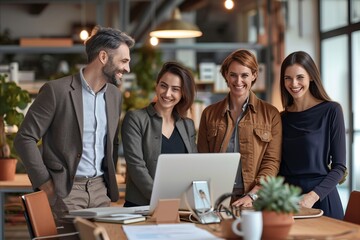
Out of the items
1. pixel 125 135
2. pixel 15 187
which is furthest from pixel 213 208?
pixel 15 187

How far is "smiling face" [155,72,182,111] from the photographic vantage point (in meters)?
4.38

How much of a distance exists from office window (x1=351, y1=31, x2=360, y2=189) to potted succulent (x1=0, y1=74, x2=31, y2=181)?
13.4 feet

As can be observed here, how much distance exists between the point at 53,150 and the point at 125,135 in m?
0.42

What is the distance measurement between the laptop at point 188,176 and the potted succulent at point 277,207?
2.08ft

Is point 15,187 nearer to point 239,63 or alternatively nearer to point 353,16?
point 239,63

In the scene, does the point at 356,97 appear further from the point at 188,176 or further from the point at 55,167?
the point at 188,176

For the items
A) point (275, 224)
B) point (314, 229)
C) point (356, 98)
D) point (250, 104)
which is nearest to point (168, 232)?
point (275, 224)

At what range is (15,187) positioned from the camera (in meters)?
6.21

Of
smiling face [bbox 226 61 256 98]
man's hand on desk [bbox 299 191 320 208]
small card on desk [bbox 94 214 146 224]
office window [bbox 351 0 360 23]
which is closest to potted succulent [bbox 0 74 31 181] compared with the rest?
smiling face [bbox 226 61 256 98]

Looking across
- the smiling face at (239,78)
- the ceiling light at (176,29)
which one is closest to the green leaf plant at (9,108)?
the ceiling light at (176,29)

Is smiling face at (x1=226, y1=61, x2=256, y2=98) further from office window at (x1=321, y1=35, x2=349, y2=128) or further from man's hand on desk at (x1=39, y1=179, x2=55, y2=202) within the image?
office window at (x1=321, y1=35, x2=349, y2=128)

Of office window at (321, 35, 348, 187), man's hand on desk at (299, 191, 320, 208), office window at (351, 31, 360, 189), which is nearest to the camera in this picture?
man's hand on desk at (299, 191, 320, 208)

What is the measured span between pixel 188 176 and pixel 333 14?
677 centimetres

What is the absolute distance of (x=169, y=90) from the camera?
4379 mm
